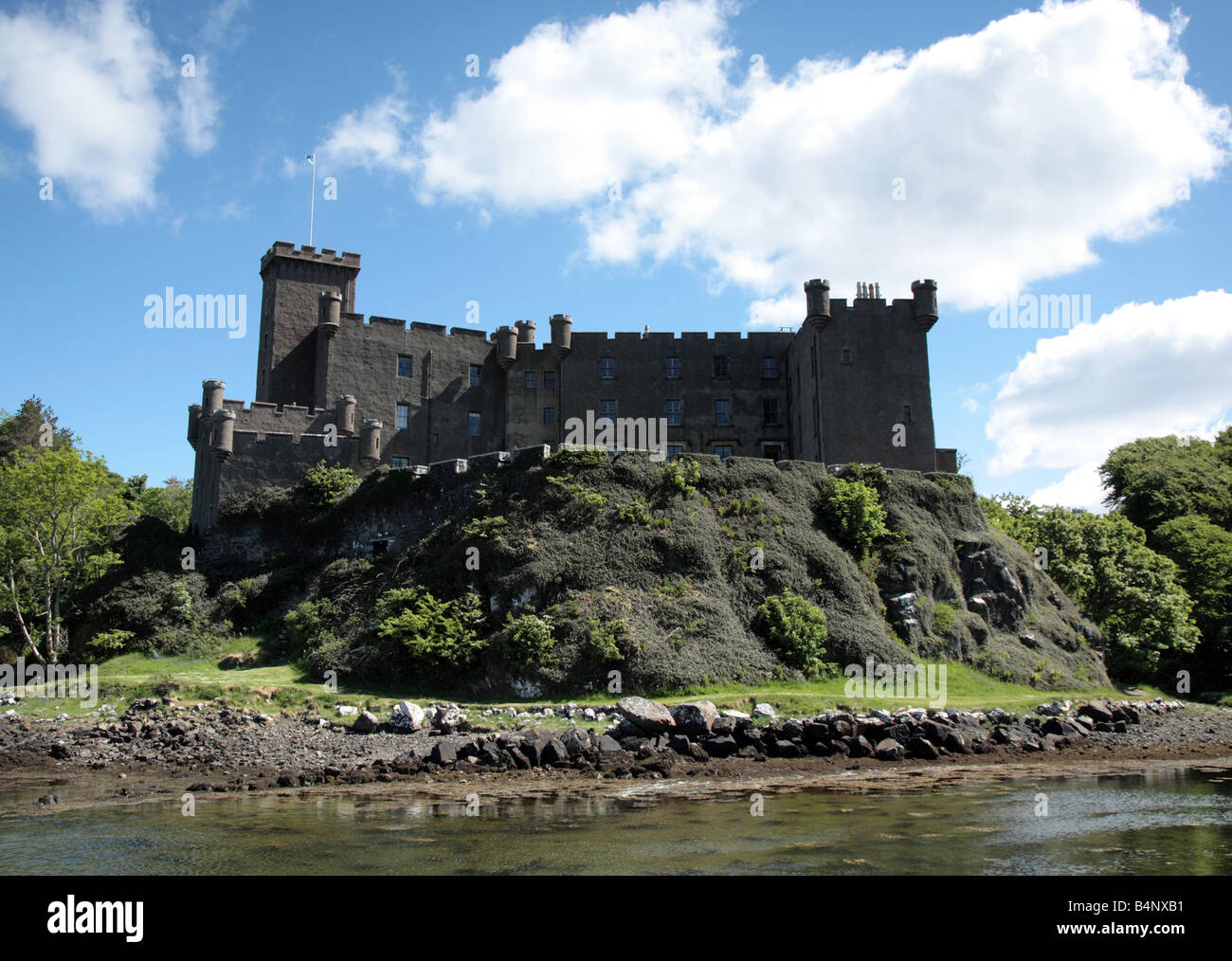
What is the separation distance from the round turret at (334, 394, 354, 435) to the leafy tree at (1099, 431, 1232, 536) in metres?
49.6

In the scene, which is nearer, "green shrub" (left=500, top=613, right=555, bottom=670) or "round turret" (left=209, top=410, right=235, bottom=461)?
"green shrub" (left=500, top=613, right=555, bottom=670)

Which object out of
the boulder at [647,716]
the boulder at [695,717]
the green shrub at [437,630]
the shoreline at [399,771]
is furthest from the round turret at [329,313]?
the boulder at [695,717]

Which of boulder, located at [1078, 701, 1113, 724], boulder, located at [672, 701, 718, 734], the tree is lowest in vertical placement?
boulder, located at [1078, 701, 1113, 724]

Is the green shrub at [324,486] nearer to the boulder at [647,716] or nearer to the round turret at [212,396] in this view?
the round turret at [212,396]

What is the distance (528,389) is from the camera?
166 feet

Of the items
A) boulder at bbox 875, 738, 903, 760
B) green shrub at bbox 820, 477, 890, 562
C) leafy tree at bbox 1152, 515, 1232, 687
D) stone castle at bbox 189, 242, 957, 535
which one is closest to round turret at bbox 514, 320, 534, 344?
stone castle at bbox 189, 242, 957, 535

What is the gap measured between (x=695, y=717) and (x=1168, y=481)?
49328mm

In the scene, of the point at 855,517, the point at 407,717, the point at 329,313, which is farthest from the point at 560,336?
the point at 407,717

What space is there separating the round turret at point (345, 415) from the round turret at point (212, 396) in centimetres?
525

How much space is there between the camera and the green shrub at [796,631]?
3247cm

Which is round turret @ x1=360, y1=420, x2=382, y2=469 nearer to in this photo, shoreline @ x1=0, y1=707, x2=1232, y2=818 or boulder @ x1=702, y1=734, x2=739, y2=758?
shoreline @ x1=0, y1=707, x2=1232, y2=818

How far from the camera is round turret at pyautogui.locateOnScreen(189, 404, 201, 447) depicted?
142ft

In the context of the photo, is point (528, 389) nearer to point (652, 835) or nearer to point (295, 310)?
point (295, 310)
